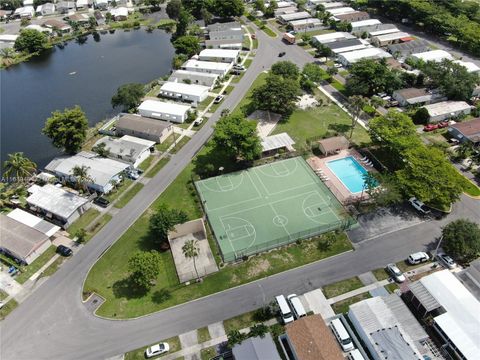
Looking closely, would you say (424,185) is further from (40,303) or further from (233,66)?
(233,66)

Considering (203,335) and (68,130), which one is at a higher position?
(68,130)

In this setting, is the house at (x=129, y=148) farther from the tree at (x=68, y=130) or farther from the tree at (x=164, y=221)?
the tree at (x=164, y=221)

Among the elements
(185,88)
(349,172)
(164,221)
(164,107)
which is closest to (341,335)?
(164,221)

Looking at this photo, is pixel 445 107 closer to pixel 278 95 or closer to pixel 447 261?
pixel 278 95

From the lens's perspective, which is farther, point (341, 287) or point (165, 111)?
point (165, 111)

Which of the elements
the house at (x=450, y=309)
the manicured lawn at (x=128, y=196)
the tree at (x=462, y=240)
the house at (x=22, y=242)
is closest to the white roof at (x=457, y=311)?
the house at (x=450, y=309)

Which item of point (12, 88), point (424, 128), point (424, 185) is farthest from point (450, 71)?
point (12, 88)

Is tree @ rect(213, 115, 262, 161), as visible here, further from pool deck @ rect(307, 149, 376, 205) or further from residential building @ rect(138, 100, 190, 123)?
residential building @ rect(138, 100, 190, 123)

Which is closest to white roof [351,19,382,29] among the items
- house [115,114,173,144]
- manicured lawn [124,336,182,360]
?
house [115,114,173,144]
